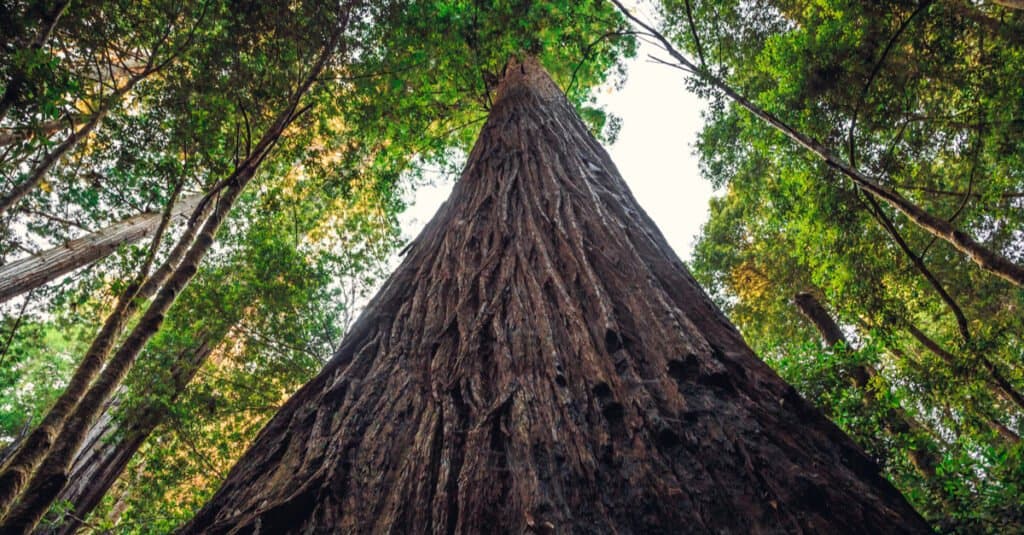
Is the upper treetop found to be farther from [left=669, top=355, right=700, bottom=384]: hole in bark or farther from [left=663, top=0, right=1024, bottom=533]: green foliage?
[left=669, top=355, right=700, bottom=384]: hole in bark

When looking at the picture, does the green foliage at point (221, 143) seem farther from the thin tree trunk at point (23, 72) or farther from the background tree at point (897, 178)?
the background tree at point (897, 178)

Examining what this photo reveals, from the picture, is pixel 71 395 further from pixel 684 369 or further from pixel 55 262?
pixel 55 262

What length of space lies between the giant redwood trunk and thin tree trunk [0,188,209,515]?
196 centimetres

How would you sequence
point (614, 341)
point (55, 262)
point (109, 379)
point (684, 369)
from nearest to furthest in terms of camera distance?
1. point (684, 369)
2. point (614, 341)
3. point (109, 379)
4. point (55, 262)

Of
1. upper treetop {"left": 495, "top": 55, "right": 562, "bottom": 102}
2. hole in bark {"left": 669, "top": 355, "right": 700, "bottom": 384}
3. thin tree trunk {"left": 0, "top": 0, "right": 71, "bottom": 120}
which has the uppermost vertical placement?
upper treetop {"left": 495, "top": 55, "right": 562, "bottom": 102}

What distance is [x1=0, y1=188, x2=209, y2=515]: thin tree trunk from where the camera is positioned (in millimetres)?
2420

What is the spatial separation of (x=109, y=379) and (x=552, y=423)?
132 inches

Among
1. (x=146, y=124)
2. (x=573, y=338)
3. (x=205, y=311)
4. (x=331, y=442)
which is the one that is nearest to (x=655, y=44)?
(x=573, y=338)

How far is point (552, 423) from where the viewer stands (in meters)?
1.30

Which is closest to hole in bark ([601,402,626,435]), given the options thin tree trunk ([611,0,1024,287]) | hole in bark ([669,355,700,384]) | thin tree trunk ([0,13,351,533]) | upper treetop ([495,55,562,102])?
hole in bark ([669,355,700,384])

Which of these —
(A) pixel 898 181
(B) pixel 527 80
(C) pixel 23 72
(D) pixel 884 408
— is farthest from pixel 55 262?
(A) pixel 898 181

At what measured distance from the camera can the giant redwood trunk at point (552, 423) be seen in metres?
1.08

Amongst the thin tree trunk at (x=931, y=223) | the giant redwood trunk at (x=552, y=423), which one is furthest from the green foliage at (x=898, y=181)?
the giant redwood trunk at (x=552, y=423)

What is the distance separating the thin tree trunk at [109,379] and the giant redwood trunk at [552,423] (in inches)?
72.3
